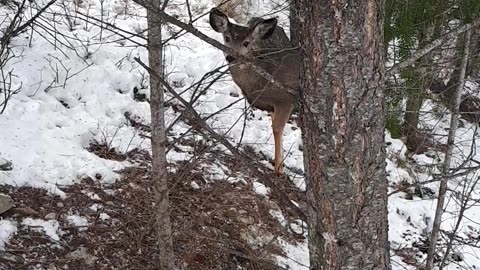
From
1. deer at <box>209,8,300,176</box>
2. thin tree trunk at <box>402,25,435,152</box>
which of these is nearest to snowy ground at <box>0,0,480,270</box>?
thin tree trunk at <box>402,25,435,152</box>

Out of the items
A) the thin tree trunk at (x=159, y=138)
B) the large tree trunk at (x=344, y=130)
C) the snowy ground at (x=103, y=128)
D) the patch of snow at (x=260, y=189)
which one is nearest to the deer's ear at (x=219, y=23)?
the snowy ground at (x=103, y=128)

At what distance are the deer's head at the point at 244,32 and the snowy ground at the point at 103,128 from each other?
50 cm

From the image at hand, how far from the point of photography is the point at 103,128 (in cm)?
565

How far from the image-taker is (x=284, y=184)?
223 inches

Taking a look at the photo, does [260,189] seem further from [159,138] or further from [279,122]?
[159,138]

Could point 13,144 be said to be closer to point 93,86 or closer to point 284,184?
point 93,86

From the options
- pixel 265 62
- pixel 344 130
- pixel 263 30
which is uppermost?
pixel 263 30

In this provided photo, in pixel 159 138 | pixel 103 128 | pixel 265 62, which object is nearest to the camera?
pixel 159 138

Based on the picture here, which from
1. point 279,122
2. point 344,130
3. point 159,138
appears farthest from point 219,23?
point 344,130

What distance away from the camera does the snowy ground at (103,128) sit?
4742mm

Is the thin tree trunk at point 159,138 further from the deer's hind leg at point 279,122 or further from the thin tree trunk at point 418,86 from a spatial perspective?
the deer's hind leg at point 279,122

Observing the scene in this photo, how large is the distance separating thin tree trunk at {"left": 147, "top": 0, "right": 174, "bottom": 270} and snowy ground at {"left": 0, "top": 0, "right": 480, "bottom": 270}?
2.76 feet

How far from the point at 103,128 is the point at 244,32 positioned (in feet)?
5.25

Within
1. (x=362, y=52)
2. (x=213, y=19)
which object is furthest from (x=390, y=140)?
(x=362, y=52)
